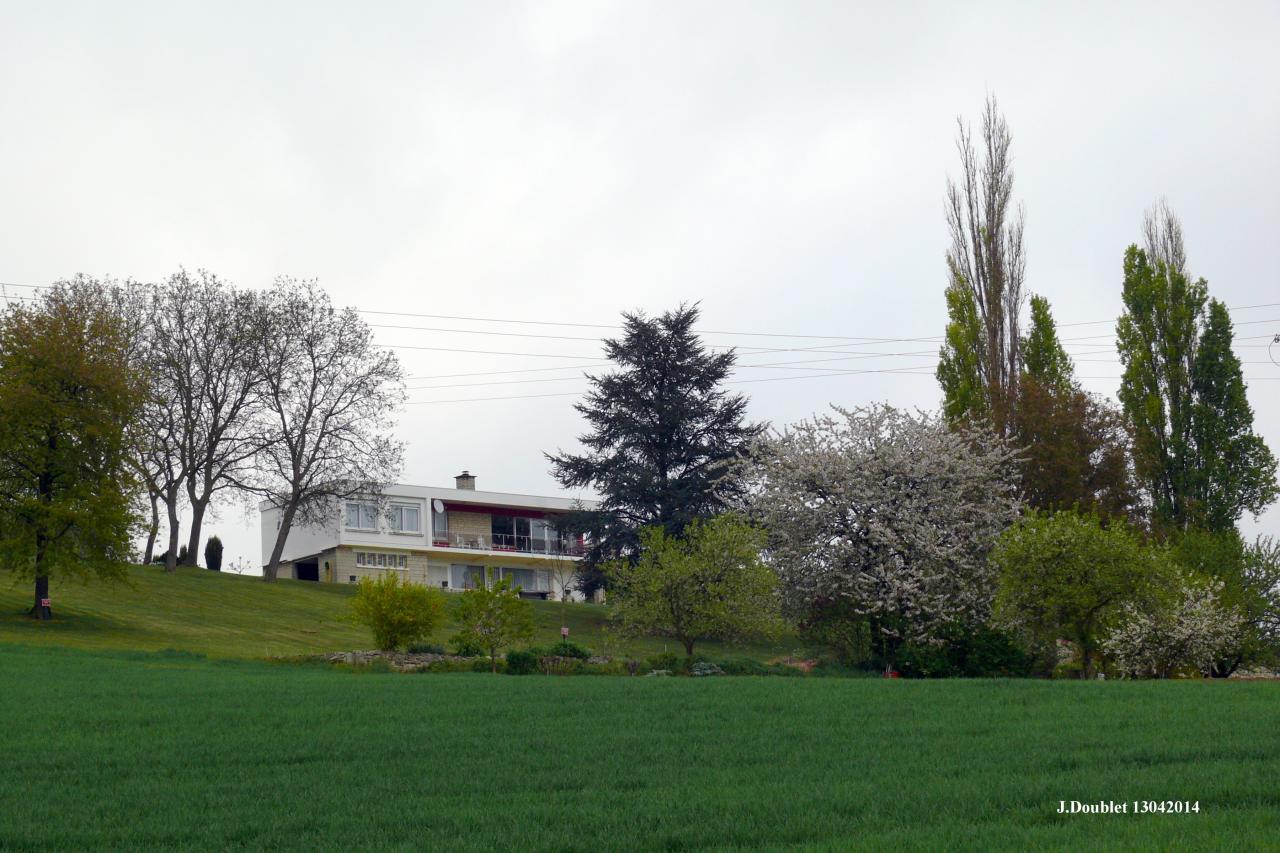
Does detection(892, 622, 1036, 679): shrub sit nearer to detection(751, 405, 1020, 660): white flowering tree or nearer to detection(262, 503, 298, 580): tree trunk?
detection(751, 405, 1020, 660): white flowering tree

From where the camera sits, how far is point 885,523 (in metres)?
32.6

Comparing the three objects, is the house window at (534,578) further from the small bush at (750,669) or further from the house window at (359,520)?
the small bush at (750,669)

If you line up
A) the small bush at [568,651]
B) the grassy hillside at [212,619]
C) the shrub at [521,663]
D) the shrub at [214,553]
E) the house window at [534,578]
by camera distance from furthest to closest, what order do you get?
1. the house window at [534,578]
2. the shrub at [214,553]
3. the grassy hillside at [212,619]
4. the small bush at [568,651]
5. the shrub at [521,663]

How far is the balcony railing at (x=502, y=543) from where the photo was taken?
70.6 m

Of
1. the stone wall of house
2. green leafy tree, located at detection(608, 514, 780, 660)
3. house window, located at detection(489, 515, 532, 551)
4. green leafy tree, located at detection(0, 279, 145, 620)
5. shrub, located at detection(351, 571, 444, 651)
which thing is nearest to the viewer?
green leafy tree, located at detection(608, 514, 780, 660)

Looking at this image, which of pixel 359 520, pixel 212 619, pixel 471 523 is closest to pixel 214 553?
pixel 359 520

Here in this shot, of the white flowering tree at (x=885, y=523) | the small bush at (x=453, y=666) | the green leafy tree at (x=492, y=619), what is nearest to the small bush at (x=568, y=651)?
the green leafy tree at (x=492, y=619)

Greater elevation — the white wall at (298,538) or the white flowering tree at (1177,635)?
the white wall at (298,538)

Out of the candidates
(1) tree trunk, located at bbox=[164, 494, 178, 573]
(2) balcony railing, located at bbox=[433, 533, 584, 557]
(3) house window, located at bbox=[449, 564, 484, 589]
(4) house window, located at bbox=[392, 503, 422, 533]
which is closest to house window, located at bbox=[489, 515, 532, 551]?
(2) balcony railing, located at bbox=[433, 533, 584, 557]

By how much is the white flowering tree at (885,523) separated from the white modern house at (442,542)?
Answer: 3094cm

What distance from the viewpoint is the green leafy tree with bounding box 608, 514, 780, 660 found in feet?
96.6

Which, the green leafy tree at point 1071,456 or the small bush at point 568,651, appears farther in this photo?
the green leafy tree at point 1071,456

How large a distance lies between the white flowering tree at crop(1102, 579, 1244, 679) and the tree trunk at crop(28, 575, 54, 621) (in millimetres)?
29269

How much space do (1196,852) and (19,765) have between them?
10345 millimetres
